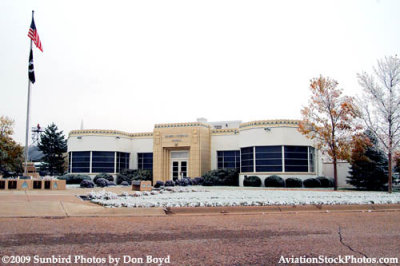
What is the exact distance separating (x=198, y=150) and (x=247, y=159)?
4.34 meters

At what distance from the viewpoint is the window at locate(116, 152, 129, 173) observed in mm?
36969

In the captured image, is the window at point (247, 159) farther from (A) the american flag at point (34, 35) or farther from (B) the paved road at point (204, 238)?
(B) the paved road at point (204, 238)

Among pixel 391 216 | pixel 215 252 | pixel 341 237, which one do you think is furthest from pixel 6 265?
pixel 391 216

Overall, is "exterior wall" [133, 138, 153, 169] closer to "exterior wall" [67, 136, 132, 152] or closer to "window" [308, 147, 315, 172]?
"exterior wall" [67, 136, 132, 152]

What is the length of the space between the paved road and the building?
1838 cm

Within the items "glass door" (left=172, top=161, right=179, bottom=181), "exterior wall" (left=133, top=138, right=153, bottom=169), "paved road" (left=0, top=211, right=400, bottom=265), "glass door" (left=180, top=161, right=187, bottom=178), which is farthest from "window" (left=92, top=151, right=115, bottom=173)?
"paved road" (left=0, top=211, right=400, bottom=265)

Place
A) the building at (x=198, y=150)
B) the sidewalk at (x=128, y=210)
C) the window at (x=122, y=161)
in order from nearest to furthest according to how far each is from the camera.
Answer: the sidewalk at (x=128, y=210) → the building at (x=198, y=150) → the window at (x=122, y=161)

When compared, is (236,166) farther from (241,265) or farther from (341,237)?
(241,265)

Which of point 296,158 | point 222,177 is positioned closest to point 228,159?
point 222,177

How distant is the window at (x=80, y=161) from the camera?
35775 mm

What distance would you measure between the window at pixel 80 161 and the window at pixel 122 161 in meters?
2.72

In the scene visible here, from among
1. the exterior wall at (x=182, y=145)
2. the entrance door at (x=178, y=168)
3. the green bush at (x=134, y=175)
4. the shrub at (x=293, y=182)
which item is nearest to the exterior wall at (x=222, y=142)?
the exterior wall at (x=182, y=145)

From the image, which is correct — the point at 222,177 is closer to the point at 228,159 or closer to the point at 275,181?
the point at 228,159

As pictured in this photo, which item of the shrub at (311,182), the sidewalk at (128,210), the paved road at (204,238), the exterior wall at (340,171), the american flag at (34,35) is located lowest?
the paved road at (204,238)
